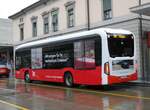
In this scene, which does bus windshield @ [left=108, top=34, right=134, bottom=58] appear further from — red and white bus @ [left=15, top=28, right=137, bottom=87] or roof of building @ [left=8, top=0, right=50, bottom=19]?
roof of building @ [left=8, top=0, right=50, bottom=19]

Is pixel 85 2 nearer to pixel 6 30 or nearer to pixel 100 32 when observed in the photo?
pixel 100 32

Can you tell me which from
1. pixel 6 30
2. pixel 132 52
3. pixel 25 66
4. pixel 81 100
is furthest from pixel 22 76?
pixel 6 30

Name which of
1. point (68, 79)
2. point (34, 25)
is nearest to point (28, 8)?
point (34, 25)

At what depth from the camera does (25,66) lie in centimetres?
2416

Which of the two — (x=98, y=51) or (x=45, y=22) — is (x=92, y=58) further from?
(x=45, y=22)

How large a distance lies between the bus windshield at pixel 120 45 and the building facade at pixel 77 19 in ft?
13.7

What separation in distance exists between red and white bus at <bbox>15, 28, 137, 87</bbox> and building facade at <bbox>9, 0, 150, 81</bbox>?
15.1ft

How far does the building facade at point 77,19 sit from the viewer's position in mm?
22672

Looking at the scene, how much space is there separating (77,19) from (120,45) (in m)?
13.6

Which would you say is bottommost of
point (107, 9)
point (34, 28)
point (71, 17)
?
point (34, 28)

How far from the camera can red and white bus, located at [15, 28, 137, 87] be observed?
632 inches

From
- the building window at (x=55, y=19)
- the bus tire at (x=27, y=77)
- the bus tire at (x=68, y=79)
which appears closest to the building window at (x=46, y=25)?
the building window at (x=55, y=19)

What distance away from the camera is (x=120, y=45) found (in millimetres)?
16688

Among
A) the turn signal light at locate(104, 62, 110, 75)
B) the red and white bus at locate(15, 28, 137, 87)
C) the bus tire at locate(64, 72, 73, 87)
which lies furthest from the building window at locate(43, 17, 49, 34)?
the turn signal light at locate(104, 62, 110, 75)
